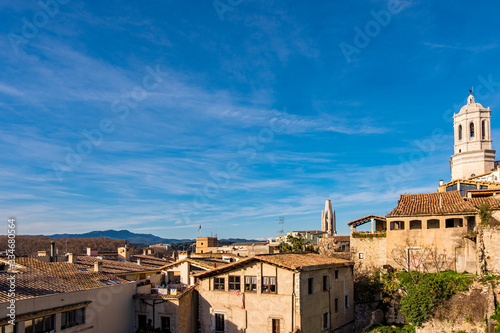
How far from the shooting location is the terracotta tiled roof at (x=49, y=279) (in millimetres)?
22763

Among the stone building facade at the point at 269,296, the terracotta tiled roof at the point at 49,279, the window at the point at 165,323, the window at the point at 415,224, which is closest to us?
the terracotta tiled roof at the point at 49,279

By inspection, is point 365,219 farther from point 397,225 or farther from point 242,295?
point 242,295

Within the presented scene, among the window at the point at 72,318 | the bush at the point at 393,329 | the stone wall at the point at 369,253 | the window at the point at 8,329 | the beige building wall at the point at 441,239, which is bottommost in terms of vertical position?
the bush at the point at 393,329

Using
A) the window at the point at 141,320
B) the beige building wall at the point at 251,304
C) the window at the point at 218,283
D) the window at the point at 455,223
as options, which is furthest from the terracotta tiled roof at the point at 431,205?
the window at the point at 141,320

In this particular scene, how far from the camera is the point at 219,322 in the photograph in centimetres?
3120

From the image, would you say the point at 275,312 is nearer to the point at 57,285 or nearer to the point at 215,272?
the point at 215,272

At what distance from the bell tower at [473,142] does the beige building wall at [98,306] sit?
180 ft

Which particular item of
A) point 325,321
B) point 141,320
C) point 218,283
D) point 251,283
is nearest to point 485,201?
point 325,321

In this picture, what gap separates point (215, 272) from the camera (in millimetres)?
31641

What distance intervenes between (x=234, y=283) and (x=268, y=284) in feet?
9.74

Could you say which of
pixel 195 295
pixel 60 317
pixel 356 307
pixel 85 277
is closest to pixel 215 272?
pixel 195 295

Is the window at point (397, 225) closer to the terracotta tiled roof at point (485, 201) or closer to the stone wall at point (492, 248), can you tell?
the terracotta tiled roof at point (485, 201)

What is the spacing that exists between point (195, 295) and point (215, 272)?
10.5 feet

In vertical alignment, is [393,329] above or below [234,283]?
below
